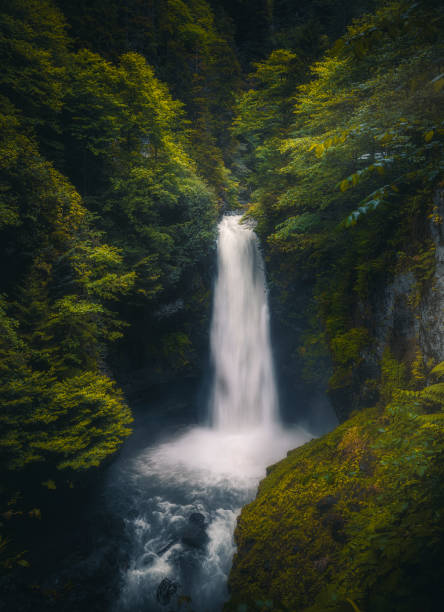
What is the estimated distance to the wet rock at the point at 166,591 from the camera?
5336 millimetres

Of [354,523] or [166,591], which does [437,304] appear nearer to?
[354,523]

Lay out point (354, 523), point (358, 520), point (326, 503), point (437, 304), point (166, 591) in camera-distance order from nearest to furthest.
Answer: point (358, 520)
point (354, 523)
point (326, 503)
point (437, 304)
point (166, 591)

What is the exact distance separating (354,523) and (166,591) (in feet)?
15.0

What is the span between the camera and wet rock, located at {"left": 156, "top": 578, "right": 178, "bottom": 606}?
210 inches

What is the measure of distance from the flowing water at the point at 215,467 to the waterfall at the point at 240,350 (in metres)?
0.04

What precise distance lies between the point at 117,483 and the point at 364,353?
795 cm

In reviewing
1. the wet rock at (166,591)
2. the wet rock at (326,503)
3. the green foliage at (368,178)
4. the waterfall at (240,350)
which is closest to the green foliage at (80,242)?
the waterfall at (240,350)

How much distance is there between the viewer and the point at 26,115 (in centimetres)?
812

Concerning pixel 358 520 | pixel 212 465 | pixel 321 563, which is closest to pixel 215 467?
pixel 212 465

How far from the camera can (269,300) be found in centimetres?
1266

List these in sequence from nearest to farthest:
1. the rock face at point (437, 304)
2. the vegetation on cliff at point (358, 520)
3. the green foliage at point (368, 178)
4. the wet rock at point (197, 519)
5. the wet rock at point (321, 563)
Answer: the vegetation on cliff at point (358, 520), the wet rock at point (321, 563), the rock face at point (437, 304), the green foliage at point (368, 178), the wet rock at point (197, 519)

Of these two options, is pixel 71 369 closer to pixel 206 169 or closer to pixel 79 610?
pixel 79 610

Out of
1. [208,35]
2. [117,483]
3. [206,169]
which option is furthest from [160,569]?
[208,35]

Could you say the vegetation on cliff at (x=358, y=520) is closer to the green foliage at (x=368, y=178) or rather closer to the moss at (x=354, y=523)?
the moss at (x=354, y=523)
